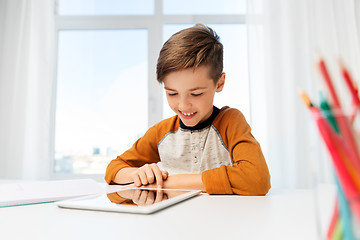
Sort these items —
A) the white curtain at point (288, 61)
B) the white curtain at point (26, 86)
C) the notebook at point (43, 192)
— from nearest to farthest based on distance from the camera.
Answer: the notebook at point (43, 192), the white curtain at point (288, 61), the white curtain at point (26, 86)

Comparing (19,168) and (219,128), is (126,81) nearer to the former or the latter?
(19,168)

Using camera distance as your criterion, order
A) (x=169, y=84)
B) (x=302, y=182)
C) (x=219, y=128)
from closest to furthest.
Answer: (x=169, y=84), (x=219, y=128), (x=302, y=182)

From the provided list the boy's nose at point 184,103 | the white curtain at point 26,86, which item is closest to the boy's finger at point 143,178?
the boy's nose at point 184,103

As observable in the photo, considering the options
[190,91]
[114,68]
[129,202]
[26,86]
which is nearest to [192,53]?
[190,91]

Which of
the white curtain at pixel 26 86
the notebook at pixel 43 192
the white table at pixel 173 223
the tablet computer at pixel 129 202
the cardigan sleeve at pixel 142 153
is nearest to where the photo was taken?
the white table at pixel 173 223

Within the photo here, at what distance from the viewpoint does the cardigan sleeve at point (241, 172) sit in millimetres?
711

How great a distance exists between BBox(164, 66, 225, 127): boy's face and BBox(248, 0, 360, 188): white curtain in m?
1.30

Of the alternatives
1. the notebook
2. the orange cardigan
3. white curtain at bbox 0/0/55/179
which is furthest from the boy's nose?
white curtain at bbox 0/0/55/179

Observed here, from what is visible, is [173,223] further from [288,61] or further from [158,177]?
[288,61]

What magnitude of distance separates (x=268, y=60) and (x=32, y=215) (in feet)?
6.79

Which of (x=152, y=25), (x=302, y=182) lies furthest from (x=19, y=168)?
(x=302, y=182)

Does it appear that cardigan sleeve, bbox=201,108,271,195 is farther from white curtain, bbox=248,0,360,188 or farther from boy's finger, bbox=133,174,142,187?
white curtain, bbox=248,0,360,188

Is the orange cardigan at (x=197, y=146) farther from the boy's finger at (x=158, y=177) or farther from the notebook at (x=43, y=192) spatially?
the notebook at (x=43, y=192)

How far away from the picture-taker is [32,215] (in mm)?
471
